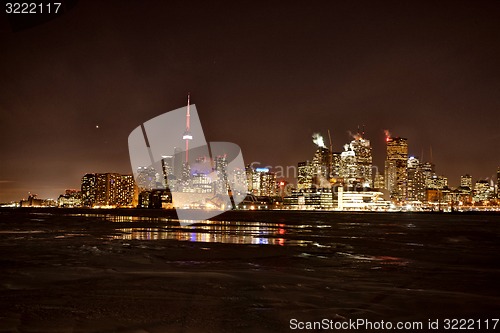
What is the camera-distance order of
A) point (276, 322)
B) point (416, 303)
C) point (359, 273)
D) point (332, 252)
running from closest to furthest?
1. point (276, 322)
2. point (416, 303)
3. point (359, 273)
4. point (332, 252)

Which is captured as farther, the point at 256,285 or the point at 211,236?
the point at 211,236

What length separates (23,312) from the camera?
27.8 feet

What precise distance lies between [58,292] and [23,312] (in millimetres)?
2017

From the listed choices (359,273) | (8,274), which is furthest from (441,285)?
(8,274)

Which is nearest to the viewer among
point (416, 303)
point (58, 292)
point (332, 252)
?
point (416, 303)

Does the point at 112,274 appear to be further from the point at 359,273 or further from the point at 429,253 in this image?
the point at 429,253

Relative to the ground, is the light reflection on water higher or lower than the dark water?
lower

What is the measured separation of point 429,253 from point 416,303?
41.7 feet

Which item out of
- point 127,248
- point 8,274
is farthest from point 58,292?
point 127,248

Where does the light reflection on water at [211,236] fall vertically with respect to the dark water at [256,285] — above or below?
below

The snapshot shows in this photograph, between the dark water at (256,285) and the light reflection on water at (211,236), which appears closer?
the dark water at (256,285)

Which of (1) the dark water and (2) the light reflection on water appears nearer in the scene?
(1) the dark water

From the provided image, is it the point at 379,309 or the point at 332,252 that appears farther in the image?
the point at 332,252

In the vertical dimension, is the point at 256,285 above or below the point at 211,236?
above
